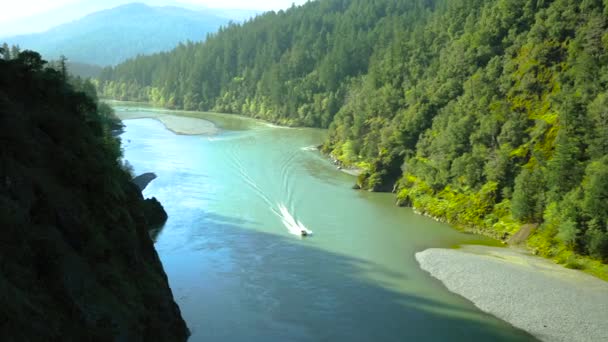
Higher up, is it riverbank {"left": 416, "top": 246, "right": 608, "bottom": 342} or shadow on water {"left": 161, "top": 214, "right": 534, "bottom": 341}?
riverbank {"left": 416, "top": 246, "right": 608, "bottom": 342}

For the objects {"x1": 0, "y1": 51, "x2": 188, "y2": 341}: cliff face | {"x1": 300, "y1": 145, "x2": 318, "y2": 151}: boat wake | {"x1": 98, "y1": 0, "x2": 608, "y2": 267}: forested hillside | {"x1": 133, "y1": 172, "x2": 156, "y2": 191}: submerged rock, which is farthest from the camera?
{"x1": 300, "y1": 145, "x2": 318, "y2": 151}: boat wake

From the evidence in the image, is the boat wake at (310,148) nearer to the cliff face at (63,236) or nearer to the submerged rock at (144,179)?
the submerged rock at (144,179)

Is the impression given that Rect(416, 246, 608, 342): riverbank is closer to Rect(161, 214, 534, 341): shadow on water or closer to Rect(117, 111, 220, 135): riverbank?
Rect(161, 214, 534, 341): shadow on water

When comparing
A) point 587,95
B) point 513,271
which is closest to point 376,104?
point 587,95

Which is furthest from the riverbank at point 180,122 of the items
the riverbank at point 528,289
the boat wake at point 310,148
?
the riverbank at point 528,289

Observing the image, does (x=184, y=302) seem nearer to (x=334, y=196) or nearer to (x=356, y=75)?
(x=334, y=196)

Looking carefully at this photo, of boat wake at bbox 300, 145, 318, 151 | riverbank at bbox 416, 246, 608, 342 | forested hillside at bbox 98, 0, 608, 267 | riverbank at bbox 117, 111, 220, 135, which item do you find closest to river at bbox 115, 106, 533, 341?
riverbank at bbox 416, 246, 608, 342
